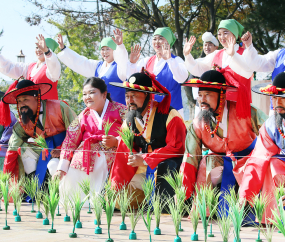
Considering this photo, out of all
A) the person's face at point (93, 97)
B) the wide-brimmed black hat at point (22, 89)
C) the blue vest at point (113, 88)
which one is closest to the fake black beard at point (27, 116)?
the wide-brimmed black hat at point (22, 89)

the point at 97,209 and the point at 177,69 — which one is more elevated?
the point at 177,69

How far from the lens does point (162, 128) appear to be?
433 centimetres

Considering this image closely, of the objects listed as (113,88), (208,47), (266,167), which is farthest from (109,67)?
(266,167)

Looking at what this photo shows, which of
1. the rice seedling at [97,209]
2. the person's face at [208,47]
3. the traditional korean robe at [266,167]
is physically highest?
the person's face at [208,47]

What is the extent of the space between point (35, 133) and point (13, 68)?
187 cm

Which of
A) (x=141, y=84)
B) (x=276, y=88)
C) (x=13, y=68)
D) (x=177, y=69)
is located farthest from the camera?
(x=13, y=68)

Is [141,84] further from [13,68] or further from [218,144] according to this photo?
[13,68]

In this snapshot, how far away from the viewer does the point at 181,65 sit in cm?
542

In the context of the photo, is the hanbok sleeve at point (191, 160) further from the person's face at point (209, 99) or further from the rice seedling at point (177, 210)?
the rice seedling at point (177, 210)

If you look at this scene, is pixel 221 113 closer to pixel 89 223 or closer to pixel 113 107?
pixel 113 107

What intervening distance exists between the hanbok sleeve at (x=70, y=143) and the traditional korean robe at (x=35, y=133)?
44cm

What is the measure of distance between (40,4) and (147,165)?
8.94 metres

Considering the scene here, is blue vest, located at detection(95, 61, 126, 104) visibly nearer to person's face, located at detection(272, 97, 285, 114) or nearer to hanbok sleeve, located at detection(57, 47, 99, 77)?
hanbok sleeve, located at detection(57, 47, 99, 77)

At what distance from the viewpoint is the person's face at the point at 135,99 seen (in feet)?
14.1
